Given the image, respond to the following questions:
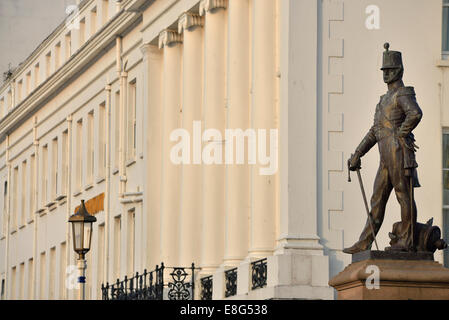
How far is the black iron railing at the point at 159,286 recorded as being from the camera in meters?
39.8

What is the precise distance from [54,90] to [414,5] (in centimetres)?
2658

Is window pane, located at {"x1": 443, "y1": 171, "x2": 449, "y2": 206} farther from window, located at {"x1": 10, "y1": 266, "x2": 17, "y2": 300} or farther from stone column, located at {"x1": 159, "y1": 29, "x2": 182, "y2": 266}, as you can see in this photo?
window, located at {"x1": 10, "y1": 266, "x2": 17, "y2": 300}

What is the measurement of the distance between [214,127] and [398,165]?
1557 cm

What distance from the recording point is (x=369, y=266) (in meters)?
22.7

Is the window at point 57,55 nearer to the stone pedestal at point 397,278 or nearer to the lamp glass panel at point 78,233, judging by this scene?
the lamp glass panel at point 78,233

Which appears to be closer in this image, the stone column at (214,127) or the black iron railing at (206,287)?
the black iron railing at (206,287)

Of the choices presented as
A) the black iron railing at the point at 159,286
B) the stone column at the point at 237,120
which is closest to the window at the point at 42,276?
the black iron railing at the point at 159,286

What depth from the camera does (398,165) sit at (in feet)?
77.4

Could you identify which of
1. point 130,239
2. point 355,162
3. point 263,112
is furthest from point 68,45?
point 355,162

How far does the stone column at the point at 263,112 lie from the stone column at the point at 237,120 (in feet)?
4.65

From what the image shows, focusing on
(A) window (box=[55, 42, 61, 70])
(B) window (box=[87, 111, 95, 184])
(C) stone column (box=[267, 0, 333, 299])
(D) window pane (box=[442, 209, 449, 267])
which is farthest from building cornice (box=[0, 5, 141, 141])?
(D) window pane (box=[442, 209, 449, 267])

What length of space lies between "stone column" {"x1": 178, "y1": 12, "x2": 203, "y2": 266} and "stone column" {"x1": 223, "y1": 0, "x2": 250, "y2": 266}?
341 centimetres

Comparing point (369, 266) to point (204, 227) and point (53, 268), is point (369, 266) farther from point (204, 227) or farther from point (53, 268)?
point (53, 268)

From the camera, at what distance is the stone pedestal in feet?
73.9
